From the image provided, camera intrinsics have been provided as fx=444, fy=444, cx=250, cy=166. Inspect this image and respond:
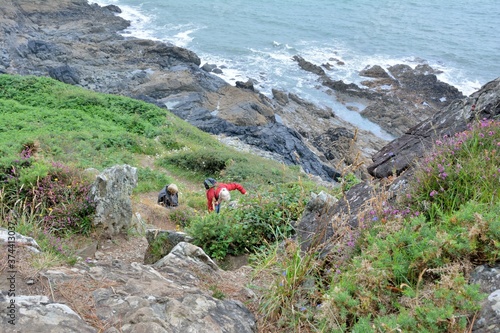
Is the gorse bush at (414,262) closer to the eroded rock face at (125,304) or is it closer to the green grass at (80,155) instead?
the eroded rock face at (125,304)

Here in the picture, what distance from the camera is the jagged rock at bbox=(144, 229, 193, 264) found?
6898 millimetres

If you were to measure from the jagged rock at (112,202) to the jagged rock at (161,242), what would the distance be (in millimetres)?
1545

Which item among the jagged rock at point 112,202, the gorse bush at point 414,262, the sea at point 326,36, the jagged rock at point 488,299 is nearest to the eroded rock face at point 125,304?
the gorse bush at point 414,262

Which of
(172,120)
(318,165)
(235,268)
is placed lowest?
(318,165)

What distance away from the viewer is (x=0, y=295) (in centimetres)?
370

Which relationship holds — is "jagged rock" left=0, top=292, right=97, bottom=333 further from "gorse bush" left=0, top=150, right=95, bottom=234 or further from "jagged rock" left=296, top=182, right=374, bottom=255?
"gorse bush" left=0, top=150, right=95, bottom=234

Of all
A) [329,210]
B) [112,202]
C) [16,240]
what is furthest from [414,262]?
[112,202]

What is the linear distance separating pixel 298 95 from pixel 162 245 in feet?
118

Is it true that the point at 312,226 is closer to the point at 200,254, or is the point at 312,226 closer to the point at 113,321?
the point at 200,254

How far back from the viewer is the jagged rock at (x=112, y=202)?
8188 mm

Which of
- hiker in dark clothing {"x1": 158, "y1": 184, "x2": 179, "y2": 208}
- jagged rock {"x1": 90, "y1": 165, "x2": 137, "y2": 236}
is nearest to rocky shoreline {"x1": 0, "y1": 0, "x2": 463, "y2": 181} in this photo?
hiker in dark clothing {"x1": 158, "y1": 184, "x2": 179, "y2": 208}

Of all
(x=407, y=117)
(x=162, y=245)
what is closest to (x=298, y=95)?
(x=407, y=117)

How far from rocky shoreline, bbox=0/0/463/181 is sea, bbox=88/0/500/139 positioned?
2.08 metres

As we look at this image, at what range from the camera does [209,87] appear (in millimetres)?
37500
